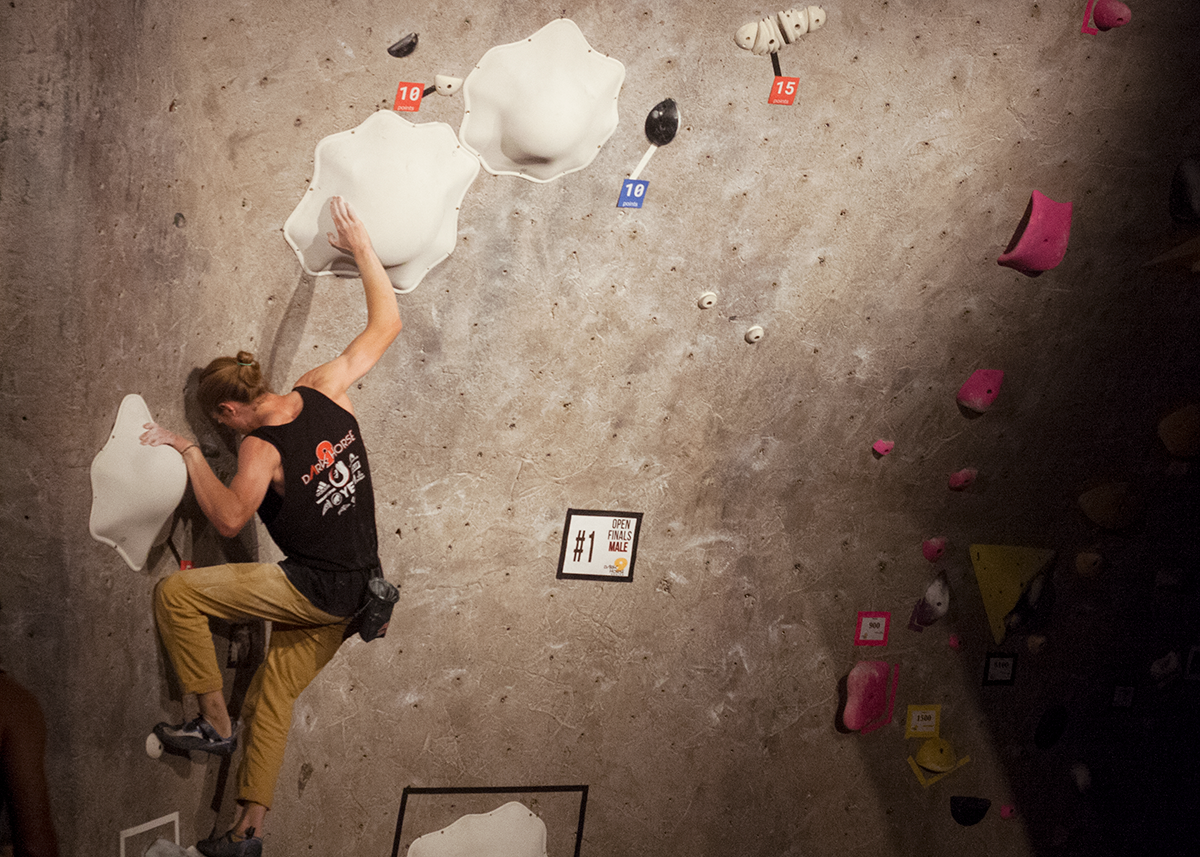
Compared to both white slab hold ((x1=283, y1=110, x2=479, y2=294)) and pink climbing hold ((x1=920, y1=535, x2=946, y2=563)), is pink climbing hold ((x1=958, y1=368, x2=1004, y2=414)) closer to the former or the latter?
pink climbing hold ((x1=920, y1=535, x2=946, y2=563))

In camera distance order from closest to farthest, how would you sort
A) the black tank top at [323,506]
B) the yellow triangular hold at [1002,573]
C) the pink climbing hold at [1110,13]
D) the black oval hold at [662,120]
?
the black tank top at [323,506], the black oval hold at [662,120], the pink climbing hold at [1110,13], the yellow triangular hold at [1002,573]

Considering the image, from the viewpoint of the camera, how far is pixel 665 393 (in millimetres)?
2557

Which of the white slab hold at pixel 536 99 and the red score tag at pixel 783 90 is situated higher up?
the red score tag at pixel 783 90

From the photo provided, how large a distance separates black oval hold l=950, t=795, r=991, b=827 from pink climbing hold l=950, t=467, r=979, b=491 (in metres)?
1.29

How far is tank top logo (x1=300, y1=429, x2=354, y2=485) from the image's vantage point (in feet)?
6.95

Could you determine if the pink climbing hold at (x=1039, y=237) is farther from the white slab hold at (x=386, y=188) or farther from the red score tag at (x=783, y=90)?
the white slab hold at (x=386, y=188)

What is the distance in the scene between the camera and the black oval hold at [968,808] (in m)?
3.11

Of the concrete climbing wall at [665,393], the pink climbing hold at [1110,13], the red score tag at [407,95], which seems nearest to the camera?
the concrete climbing wall at [665,393]

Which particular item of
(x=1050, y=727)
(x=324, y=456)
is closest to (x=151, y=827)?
(x=324, y=456)

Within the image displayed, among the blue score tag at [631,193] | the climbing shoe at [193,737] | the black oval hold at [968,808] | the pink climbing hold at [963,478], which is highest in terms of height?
the blue score tag at [631,193]

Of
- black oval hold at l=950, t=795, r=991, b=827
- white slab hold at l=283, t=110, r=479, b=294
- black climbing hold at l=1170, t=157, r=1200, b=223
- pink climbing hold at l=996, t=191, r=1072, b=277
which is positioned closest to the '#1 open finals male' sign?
white slab hold at l=283, t=110, r=479, b=294

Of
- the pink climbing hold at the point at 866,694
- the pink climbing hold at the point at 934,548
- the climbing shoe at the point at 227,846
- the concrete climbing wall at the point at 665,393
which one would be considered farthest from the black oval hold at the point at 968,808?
the climbing shoe at the point at 227,846

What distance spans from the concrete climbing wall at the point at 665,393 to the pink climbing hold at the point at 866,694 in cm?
5

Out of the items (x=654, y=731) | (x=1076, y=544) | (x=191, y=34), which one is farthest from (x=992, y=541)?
(x=191, y=34)
